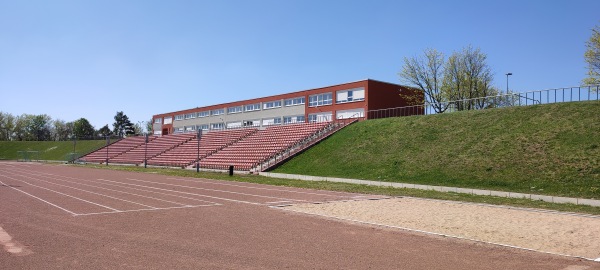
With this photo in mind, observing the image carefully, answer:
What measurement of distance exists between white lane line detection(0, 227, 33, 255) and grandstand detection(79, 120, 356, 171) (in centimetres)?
2539

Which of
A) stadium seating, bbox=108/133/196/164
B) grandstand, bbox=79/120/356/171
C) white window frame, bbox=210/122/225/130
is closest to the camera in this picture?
grandstand, bbox=79/120/356/171

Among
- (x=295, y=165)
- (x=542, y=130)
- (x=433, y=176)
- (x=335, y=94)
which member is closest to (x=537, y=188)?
(x=433, y=176)

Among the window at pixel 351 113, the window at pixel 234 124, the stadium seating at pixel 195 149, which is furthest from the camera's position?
the window at pixel 234 124

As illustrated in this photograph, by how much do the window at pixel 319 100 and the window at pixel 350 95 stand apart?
160cm

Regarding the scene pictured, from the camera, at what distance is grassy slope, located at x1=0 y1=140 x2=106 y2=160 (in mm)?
78250

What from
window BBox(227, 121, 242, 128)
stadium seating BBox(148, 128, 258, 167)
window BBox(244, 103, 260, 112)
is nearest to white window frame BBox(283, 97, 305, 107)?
window BBox(244, 103, 260, 112)

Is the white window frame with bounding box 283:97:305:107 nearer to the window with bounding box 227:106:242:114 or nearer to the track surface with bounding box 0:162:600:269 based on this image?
the window with bounding box 227:106:242:114

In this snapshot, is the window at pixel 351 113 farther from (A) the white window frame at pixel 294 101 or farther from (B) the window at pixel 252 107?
(B) the window at pixel 252 107

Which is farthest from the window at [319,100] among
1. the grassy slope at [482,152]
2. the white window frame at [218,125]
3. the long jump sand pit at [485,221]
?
the long jump sand pit at [485,221]

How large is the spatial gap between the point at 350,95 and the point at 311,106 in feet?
23.3

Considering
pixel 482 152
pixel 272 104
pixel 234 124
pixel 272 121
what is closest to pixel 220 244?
pixel 482 152

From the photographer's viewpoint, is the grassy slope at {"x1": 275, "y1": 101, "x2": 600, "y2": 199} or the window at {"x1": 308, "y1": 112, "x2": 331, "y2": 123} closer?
the grassy slope at {"x1": 275, "y1": 101, "x2": 600, "y2": 199}

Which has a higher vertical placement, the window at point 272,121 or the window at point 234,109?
the window at point 234,109

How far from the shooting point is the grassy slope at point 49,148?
78250 mm
